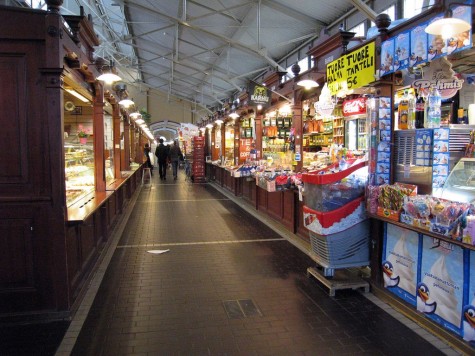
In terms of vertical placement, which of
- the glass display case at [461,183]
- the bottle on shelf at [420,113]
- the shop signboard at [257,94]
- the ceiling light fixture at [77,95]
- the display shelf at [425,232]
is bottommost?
the display shelf at [425,232]

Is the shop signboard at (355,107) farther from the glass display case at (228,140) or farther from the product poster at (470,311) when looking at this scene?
the glass display case at (228,140)

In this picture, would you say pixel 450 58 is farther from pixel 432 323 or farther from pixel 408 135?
pixel 432 323

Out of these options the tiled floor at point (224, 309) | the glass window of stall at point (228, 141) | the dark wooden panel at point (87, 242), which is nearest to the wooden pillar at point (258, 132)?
the tiled floor at point (224, 309)

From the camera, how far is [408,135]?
410cm

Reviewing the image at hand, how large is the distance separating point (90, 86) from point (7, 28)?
263 cm

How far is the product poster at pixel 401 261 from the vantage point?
375 centimetres

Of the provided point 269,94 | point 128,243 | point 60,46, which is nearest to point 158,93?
point 269,94

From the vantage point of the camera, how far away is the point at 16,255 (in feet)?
12.4

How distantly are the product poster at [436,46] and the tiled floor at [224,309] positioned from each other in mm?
2455

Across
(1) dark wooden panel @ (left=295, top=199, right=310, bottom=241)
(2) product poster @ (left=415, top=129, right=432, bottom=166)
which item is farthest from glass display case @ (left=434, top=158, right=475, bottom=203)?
(1) dark wooden panel @ (left=295, top=199, right=310, bottom=241)

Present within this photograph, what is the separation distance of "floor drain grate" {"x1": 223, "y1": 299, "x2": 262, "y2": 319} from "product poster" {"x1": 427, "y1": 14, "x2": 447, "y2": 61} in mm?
2890

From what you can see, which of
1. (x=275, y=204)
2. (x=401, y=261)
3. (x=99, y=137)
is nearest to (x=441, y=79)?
(x=401, y=261)

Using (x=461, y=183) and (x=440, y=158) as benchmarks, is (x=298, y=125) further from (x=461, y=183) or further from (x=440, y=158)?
(x=461, y=183)

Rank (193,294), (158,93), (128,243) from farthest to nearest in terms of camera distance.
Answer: (158,93) < (128,243) < (193,294)
